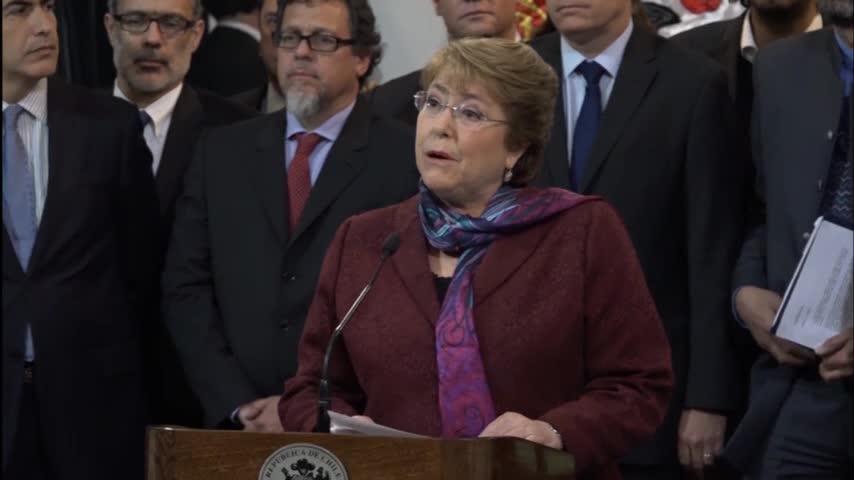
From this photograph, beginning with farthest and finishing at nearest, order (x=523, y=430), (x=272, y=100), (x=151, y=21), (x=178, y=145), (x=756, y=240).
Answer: (x=272, y=100) < (x=151, y=21) < (x=178, y=145) < (x=756, y=240) < (x=523, y=430)

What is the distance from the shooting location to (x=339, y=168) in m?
4.25

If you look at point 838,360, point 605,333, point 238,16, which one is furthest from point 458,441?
point 238,16

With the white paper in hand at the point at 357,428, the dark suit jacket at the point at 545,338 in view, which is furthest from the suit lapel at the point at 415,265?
the white paper in hand at the point at 357,428

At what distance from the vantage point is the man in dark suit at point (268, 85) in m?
5.43

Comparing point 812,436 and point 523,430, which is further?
point 812,436

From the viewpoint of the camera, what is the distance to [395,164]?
14.0ft

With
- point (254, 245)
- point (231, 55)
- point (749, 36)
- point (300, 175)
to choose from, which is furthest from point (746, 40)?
point (231, 55)

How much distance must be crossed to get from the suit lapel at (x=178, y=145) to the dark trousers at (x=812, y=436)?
1.72 m

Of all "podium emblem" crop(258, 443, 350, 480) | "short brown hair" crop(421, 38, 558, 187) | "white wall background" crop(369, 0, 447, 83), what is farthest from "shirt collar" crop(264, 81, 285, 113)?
"podium emblem" crop(258, 443, 350, 480)

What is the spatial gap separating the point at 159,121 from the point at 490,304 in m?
1.99

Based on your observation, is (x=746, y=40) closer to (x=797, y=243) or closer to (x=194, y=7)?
(x=797, y=243)

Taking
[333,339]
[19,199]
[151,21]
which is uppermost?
[151,21]

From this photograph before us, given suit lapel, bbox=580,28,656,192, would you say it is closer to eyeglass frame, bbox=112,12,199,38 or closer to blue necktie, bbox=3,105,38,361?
blue necktie, bbox=3,105,38,361

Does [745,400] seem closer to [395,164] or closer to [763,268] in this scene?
[763,268]
